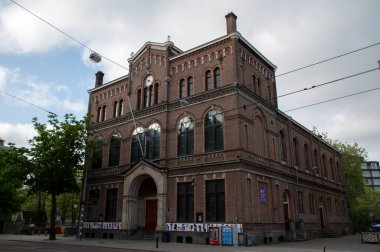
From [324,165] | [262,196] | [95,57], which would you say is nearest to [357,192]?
[324,165]

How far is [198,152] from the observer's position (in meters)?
28.4

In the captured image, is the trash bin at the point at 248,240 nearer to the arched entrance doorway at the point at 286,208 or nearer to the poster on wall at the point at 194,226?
the poster on wall at the point at 194,226

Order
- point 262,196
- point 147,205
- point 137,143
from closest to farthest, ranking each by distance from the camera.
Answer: point 262,196 → point 147,205 → point 137,143

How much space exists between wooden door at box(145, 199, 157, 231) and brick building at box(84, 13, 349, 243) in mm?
94

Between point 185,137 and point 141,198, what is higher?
point 185,137

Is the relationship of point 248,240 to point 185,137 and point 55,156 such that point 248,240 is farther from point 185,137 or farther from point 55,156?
point 55,156

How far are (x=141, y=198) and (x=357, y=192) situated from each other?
41445mm

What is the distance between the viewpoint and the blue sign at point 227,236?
23.9m

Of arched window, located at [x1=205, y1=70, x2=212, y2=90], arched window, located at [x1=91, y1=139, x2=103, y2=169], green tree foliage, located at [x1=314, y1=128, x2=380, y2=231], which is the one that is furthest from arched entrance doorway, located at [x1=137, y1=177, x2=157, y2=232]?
green tree foliage, located at [x1=314, y1=128, x2=380, y2=231]

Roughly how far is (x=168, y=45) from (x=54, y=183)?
58.2ft

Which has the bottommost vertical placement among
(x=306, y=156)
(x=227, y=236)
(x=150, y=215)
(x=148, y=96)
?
(x=227, y=236)

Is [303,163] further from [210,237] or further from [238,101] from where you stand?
[210,237]

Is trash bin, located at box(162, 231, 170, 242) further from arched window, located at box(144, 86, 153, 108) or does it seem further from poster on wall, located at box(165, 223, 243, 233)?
arched window, located at box(144, 86, 153, 108)

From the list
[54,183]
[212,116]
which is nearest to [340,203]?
[212,116]
